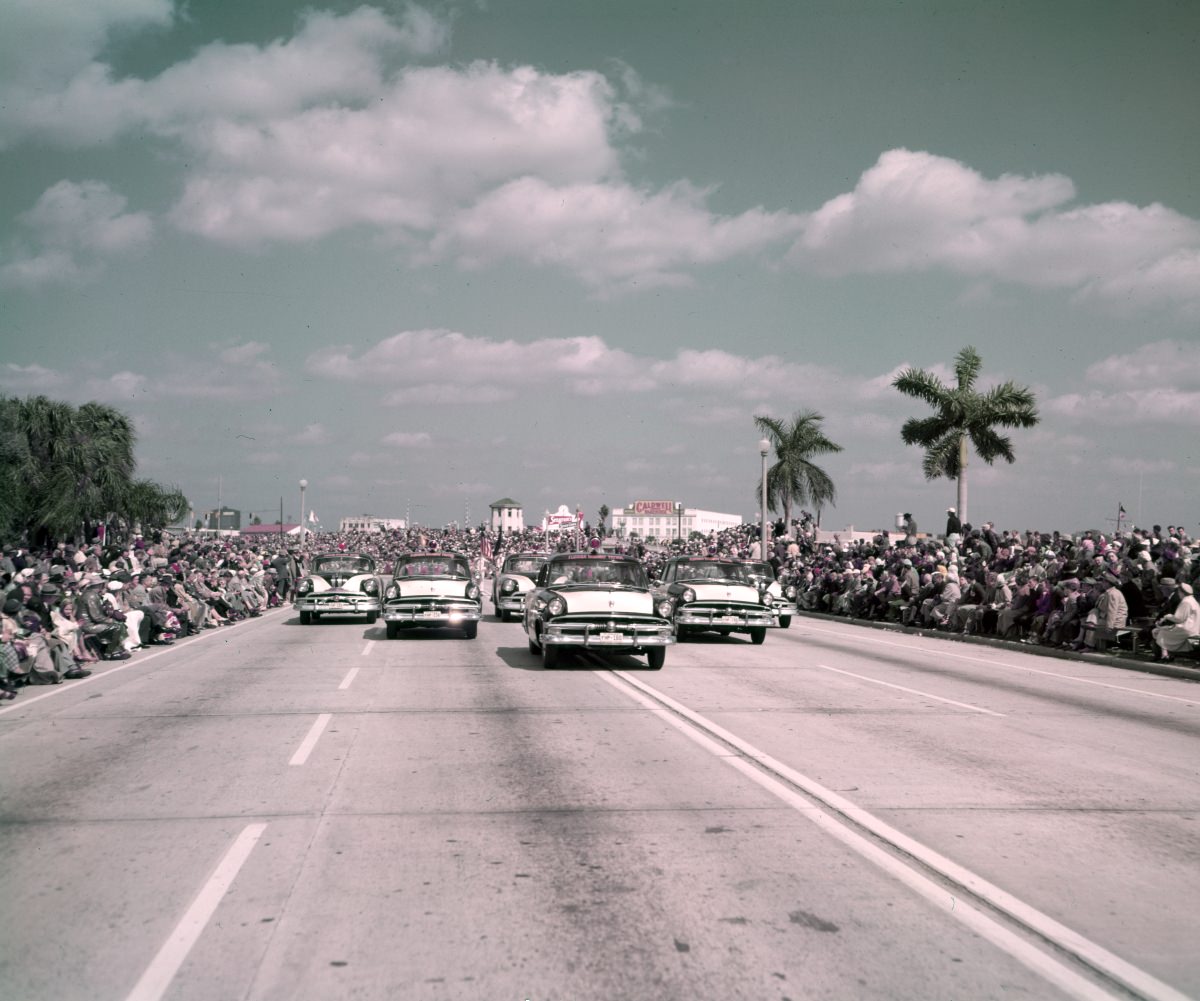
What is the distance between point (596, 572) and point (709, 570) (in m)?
4.99

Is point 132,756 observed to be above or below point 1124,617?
below

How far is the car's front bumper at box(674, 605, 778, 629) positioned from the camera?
811 inches

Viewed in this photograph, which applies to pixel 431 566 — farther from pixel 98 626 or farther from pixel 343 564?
pixel 98 626

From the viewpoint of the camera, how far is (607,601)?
16.1 meters

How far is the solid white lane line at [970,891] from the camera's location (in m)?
4.46

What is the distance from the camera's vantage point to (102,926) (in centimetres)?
505

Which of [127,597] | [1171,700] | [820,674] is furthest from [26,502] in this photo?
[1171,700]

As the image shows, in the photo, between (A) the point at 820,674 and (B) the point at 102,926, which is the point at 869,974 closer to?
(B) the point at 102,926

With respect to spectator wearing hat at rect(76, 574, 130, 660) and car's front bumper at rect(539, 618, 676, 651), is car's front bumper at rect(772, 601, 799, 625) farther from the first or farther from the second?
spectator wearing hat at rect(76, 574, 130, 660)

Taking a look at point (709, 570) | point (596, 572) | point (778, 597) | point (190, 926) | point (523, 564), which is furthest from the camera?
point (523, 564)

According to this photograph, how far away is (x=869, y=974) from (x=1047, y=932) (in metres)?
1.09

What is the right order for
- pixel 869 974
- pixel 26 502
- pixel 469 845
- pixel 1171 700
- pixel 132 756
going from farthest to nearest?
1. pixel 26 502
2. pixel 1171 700
3. pixel 132 756
4. pixel 469 845
5. pixel 869 974

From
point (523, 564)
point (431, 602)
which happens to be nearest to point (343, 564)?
point (523, 564)

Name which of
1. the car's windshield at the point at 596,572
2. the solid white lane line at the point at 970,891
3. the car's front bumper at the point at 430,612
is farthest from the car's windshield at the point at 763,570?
the solid white lane line at the point at 970,891
